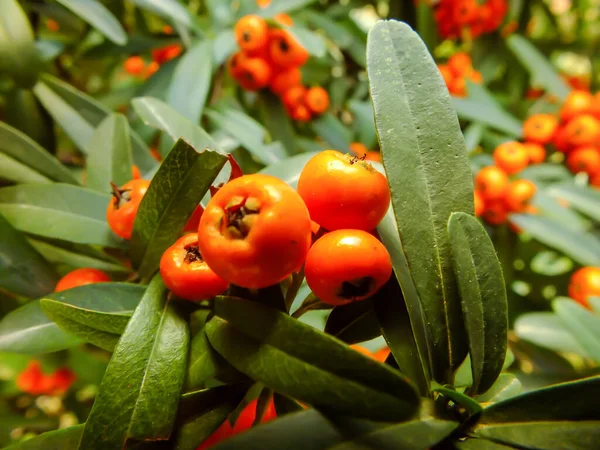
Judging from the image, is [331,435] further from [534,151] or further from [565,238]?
[534,151]

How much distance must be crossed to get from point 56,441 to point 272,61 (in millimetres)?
802

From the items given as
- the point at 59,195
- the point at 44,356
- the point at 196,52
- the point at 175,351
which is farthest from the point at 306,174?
the point at 44,356

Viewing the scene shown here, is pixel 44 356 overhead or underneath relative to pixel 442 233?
underneath

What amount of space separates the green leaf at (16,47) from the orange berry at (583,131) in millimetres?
1136

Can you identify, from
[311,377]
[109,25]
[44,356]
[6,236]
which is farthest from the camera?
[44,356]

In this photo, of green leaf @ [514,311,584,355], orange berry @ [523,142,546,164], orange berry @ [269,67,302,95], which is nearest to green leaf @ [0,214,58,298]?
orange berry @ [269,67,302,95]

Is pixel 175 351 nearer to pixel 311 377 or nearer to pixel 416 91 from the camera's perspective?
pixel 311 377

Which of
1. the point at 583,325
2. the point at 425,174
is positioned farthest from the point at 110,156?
the point at 583,325

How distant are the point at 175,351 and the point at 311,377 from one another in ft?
→ 0.46

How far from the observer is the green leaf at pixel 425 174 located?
0.39 metres

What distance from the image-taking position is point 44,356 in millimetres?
1110

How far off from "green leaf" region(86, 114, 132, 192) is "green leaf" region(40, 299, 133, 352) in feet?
0.87

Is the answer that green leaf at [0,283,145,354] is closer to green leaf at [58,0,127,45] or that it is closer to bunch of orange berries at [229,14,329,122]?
green leaf at [58,0,127,45]

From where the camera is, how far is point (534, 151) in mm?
1138
